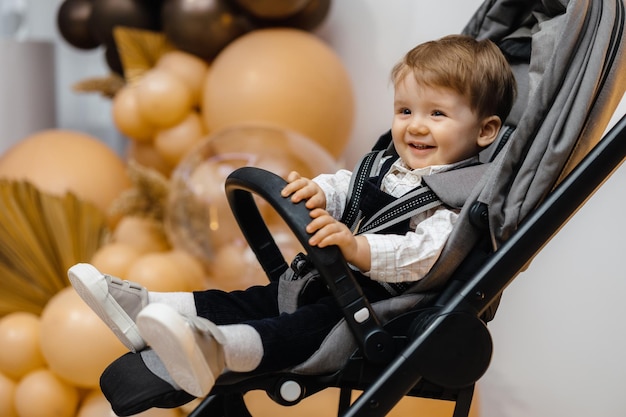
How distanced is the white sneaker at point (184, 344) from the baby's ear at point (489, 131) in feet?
1.56

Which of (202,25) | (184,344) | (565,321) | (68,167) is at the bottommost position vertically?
(565,321)

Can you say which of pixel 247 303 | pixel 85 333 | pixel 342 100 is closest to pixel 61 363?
pixel 85 333

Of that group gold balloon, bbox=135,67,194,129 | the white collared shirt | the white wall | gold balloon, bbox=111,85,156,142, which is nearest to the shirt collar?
the white collared shirt

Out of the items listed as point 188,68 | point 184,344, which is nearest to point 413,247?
point 184,344

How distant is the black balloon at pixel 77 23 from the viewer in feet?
8.73

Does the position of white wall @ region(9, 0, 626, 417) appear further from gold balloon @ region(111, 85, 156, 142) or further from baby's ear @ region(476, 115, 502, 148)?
gold balloon @ region(111, 85, 156, 142)

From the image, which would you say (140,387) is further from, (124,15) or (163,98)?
(124,15)

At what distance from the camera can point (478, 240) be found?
39.9 inches

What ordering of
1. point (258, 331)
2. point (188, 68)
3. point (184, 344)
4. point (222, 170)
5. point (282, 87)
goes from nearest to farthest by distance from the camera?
point (184, 344), point (258, 331), point (222, 170), point (282, 87), point (188, 68)

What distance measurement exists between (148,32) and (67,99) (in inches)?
41.7

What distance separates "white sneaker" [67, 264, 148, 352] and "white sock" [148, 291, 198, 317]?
1.1 inches

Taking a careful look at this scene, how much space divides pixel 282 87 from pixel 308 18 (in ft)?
1.20

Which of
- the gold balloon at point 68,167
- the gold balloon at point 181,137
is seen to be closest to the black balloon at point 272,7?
the gold balloon at point 181,137

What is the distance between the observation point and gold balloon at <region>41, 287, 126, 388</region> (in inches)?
65.0
